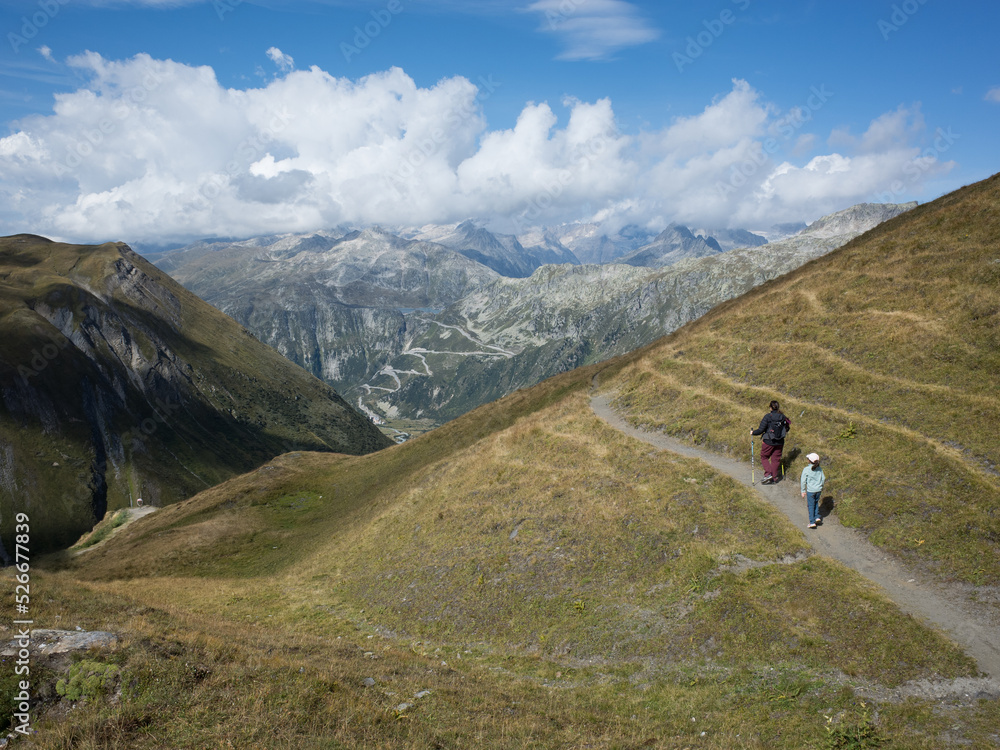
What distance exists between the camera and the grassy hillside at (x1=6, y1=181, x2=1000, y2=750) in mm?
13297

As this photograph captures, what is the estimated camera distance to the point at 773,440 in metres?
26.0

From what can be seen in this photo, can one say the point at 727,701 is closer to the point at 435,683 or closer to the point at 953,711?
the point at 953,711

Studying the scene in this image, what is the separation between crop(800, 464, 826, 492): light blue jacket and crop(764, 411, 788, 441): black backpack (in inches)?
146

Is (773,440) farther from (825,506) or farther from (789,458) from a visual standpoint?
(825,506)

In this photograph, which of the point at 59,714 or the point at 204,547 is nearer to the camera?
the point at 59,714

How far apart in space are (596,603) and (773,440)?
12598 mm

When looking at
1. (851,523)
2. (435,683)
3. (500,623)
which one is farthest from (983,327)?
(435,683)

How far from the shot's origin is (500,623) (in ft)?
79.4

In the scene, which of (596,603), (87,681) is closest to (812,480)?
(596,603)

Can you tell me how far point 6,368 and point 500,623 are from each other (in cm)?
22870

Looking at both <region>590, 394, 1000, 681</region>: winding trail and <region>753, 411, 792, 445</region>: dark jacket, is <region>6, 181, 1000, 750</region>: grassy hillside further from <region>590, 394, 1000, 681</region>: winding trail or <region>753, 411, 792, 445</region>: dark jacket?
<region>753, 411, 792, 445</region>: dark jacket

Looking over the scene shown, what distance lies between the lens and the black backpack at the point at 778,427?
84.3 ft

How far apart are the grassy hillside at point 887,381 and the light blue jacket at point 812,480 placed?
212 centimetres

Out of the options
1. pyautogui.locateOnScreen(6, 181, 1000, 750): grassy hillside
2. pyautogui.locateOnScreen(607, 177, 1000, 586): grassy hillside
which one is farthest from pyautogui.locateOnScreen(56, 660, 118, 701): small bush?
pyautogui.locateOnScreen(607, 177, 1000, 586): grassy hillside
